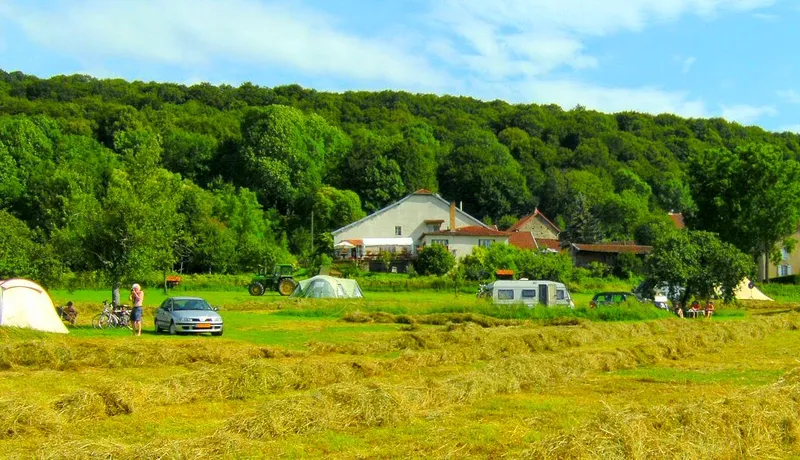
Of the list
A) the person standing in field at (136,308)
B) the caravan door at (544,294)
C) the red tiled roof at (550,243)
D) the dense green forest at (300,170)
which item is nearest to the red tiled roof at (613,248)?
the dense green forest at (300,170)

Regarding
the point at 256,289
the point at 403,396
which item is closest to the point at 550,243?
the point at 256,289

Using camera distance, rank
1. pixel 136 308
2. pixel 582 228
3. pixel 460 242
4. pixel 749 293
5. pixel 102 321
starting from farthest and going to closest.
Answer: pixel 582 228 → pixel 460 242 → pixel 749 293 → pixel 102 321 → pixel 136 308

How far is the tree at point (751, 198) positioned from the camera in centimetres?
6862

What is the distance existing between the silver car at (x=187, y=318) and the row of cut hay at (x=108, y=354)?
18.9 feet

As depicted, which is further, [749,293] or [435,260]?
[435,260]

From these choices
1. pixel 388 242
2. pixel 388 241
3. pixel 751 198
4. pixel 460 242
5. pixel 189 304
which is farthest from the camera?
pixel 388 241

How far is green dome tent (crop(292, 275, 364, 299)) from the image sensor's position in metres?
49.1

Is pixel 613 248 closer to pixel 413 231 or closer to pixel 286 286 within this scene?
pixel 413 231

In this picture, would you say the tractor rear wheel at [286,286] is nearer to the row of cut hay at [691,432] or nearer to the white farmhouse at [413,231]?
the white farmhouse at [413,231]

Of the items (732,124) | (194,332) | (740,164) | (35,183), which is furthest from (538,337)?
(732,124)

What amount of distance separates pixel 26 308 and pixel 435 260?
165 feet

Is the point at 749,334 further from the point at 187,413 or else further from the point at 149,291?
the point at 149,291

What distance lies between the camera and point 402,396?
13375 mm

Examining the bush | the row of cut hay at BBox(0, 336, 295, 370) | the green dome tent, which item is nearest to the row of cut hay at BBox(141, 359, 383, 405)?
the row of cut hay at BBox(0, 336, 295, 370)
